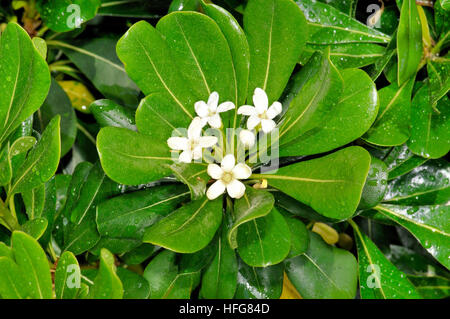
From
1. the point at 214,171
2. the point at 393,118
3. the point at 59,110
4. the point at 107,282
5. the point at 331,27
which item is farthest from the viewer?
the point at 59,110

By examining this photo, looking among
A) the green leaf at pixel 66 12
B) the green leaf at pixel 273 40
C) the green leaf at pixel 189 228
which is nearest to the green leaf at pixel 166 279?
the green leaf at pixel 189 228

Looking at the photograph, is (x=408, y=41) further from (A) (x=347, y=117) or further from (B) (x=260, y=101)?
(B) (x=260, y=101)

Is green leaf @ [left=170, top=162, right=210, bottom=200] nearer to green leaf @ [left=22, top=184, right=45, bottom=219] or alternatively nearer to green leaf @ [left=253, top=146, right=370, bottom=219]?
green leaf @ [left=253, top=146, right=370, bottom=219]

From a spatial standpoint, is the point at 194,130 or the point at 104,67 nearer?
the point at 194,130

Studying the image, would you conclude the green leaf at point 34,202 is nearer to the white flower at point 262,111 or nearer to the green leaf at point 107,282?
the green leaf at point 107,282

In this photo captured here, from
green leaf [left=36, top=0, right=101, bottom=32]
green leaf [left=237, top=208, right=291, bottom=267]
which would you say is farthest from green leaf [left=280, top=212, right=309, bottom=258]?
green leaf [left=36, top=0, right=101, bottom=32]

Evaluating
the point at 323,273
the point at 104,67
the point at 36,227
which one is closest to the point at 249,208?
the point at 323,273
